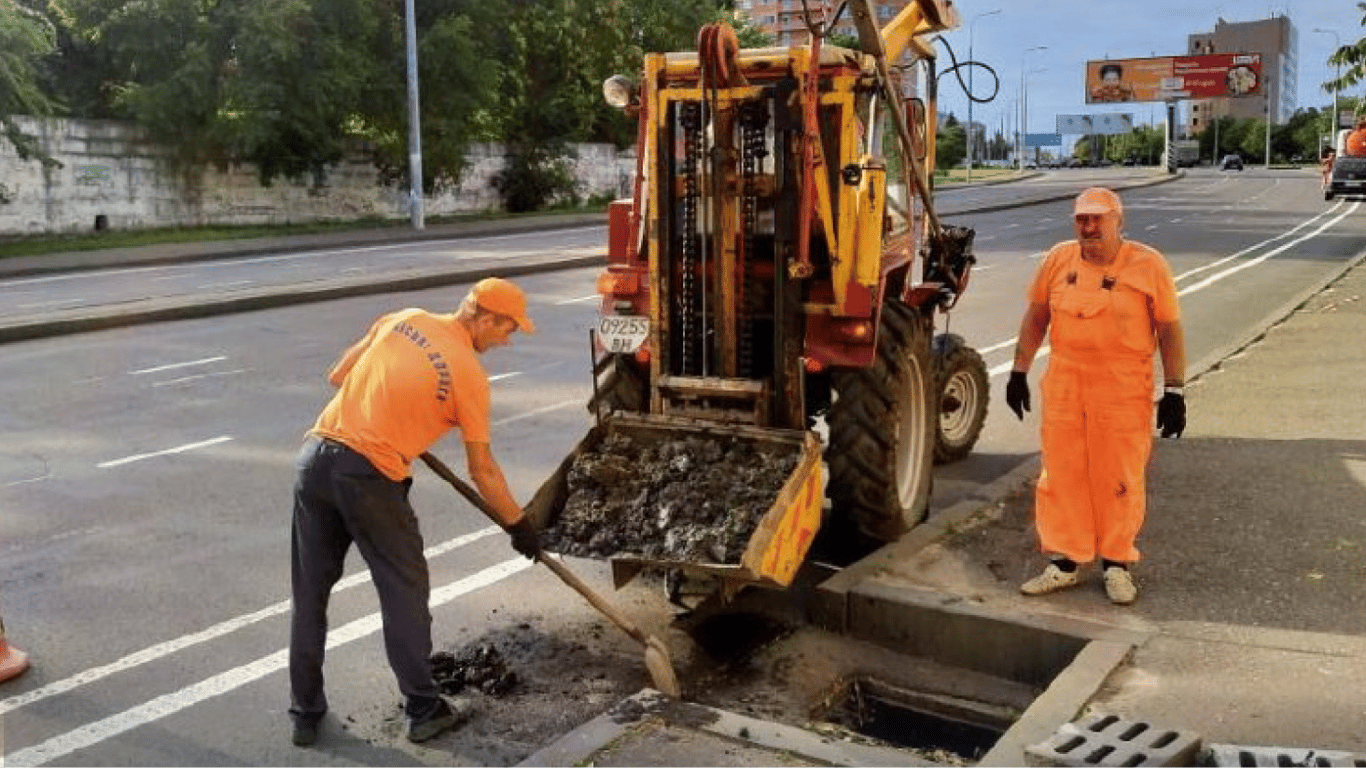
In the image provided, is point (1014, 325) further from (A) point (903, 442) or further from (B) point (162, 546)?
(B) point (162, 546)

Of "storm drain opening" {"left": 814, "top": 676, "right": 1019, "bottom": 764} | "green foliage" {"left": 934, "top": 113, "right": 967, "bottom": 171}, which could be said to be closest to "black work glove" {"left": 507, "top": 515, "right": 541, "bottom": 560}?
"storm drain opening" {"left": 814, "top": 676, "right": 1019, "bottom": 764}

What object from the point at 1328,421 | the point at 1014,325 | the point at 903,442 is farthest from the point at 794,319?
the point at 1014,325

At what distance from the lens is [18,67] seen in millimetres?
24812

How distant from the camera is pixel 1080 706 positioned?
4.59 metres

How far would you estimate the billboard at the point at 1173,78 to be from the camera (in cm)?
10800

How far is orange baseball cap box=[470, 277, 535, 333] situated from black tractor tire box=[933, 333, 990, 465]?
13.5 feet

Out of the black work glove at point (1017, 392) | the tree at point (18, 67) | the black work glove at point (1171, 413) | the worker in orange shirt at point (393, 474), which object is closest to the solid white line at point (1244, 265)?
the black work glove at point (1017, 392)

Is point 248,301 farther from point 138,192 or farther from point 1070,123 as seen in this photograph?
point 1070,123

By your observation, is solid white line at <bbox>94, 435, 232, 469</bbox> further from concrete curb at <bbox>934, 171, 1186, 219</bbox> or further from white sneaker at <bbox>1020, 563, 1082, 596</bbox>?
Result: concrete curb at <bbox>934, 171, 1186, 219</bbox>

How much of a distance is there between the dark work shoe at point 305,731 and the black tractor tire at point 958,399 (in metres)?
4.74

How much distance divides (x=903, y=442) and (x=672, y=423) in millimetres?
1498

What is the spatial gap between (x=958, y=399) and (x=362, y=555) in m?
5.05

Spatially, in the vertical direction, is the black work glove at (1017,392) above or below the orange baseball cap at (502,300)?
below

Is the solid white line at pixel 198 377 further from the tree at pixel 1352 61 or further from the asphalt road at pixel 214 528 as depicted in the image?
the tree at pixel 1352 61
